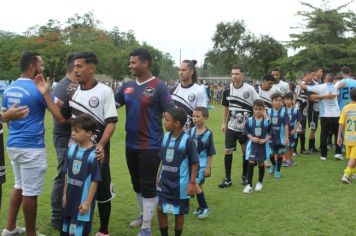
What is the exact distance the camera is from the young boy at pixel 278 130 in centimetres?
866

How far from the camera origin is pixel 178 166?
16.0 feet

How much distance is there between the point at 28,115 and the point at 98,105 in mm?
740

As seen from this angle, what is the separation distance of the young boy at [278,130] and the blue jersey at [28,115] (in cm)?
519

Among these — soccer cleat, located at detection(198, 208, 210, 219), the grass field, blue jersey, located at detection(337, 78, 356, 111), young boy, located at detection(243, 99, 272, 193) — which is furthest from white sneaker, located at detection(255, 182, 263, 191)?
blue jersey, located at detection(337, 78, 356, 111)

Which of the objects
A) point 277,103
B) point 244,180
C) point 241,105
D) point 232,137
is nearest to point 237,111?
point 241,105

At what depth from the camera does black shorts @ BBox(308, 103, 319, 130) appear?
11.3 metres

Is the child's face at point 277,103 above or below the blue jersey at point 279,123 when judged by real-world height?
above

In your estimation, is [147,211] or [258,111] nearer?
[147,211]

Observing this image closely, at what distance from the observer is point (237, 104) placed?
769 centimetres

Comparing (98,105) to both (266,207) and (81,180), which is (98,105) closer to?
(81,180)

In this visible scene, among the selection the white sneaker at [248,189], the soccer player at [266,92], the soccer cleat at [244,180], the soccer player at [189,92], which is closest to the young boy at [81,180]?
the soccer player at [189,92]

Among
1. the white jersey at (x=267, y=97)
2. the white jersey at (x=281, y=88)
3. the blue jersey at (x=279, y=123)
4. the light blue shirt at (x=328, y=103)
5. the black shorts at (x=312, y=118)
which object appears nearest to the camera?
the blue jersey at (x=279, y=123)

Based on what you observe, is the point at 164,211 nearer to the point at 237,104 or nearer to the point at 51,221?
the point at 51,221

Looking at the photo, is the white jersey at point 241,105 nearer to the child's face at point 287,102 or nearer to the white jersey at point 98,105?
the child's face at point 287,102
